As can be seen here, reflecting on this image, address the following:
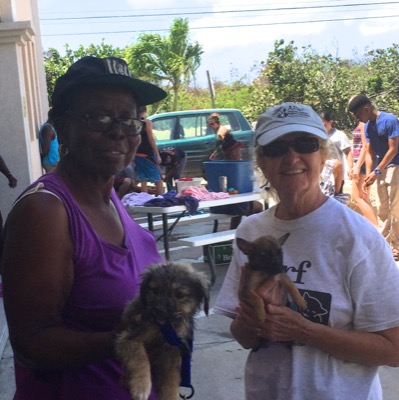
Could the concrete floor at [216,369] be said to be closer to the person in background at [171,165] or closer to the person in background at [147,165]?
the person in background at [147,165]

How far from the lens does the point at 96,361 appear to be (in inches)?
67.2

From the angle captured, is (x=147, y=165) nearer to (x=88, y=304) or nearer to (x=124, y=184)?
(x=124, y=184)

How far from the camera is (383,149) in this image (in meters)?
8.96

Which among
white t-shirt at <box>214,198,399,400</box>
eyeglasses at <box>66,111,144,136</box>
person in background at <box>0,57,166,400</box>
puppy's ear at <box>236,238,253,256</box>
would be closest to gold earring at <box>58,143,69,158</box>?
person in background at <box>0,57,166,400</box>

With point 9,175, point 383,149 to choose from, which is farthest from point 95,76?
point 383,149

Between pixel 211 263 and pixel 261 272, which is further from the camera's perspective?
pixel 211 263

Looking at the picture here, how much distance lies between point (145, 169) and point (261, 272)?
9.01m

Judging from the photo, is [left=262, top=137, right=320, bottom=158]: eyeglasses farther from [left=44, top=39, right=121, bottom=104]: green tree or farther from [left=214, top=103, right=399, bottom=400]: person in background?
[left=44, top=39, right=121, bottom=104]: green tree

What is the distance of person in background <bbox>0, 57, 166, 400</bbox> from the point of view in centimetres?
163

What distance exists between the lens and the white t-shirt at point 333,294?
1858mm

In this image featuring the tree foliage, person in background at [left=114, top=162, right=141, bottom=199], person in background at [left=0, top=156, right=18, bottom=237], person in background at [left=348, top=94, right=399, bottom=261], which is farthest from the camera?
the tree foliage

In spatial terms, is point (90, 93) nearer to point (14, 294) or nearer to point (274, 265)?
point (14, 294)

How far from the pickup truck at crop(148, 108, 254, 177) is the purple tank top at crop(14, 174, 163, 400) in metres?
15.6

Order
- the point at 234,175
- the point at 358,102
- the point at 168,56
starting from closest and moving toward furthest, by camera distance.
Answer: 1. the point at 234,175
2. the point at 358,102
3. the point at 168,56
